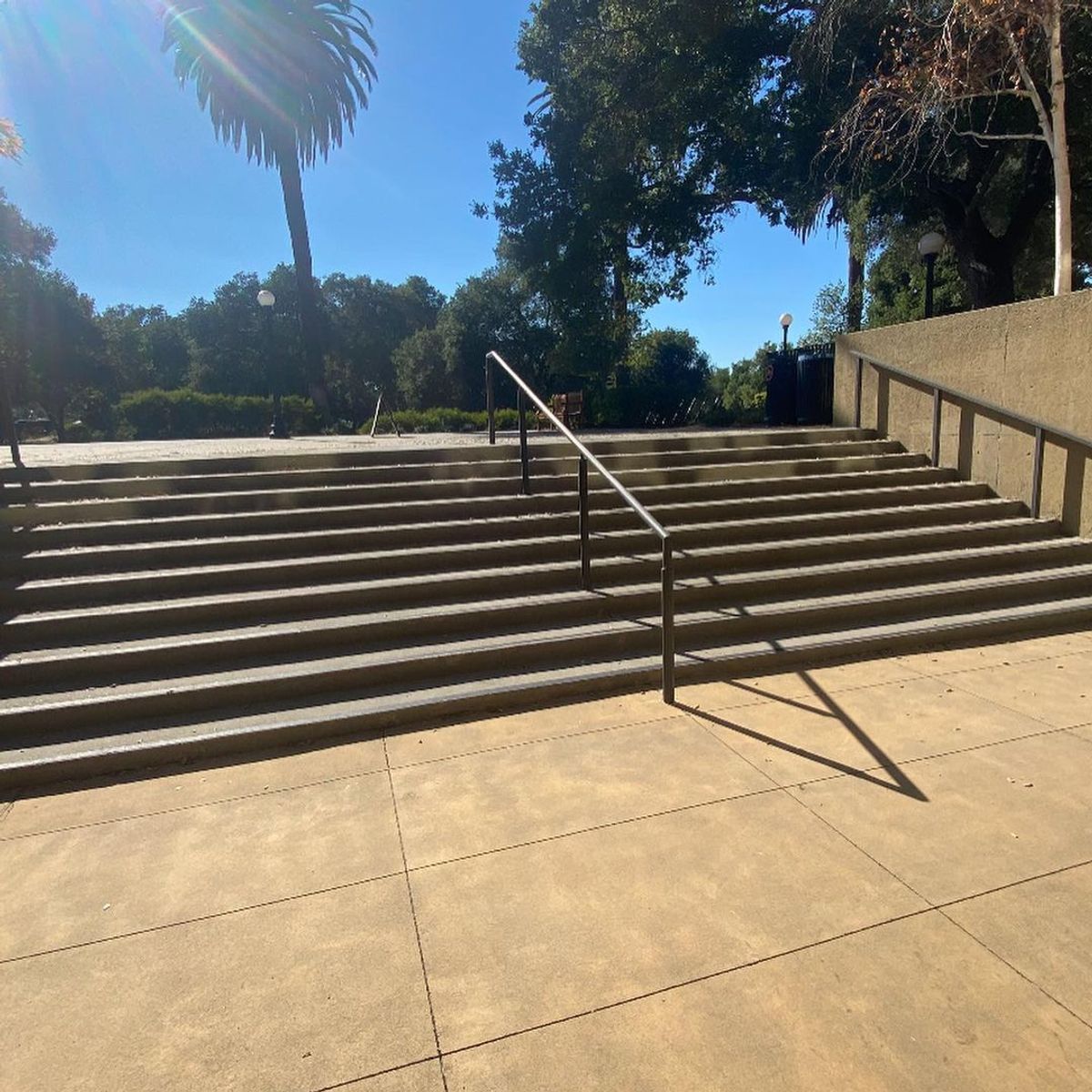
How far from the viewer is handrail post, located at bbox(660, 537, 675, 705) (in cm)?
377

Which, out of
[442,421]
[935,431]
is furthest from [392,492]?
[442,421]

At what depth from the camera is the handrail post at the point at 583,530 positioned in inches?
195

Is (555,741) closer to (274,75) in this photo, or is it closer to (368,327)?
(274,75)

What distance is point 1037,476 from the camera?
21.3 feet

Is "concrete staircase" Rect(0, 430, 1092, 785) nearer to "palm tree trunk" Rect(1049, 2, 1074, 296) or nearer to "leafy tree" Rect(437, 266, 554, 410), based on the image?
"palm tree trunk" Rect(1049, 2, 1074, 296)

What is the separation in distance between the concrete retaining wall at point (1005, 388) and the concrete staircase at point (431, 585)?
0.40 meters

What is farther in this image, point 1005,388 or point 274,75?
point 274,75

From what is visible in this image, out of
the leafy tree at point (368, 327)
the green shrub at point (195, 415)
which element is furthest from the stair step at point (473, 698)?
the leafy tree at point (368, 327)

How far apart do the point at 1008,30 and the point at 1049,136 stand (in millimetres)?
1819

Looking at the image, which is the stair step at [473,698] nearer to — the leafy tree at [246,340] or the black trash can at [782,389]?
the black trash can at [782,389]

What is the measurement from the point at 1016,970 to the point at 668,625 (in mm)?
2106

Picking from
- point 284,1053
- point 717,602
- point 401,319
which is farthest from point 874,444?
point 401,319

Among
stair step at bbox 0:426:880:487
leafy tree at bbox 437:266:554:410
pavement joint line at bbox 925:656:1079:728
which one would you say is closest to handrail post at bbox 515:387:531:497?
stair step at bbox 0:426:880:487

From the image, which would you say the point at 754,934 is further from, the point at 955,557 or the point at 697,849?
the point at 955,557
